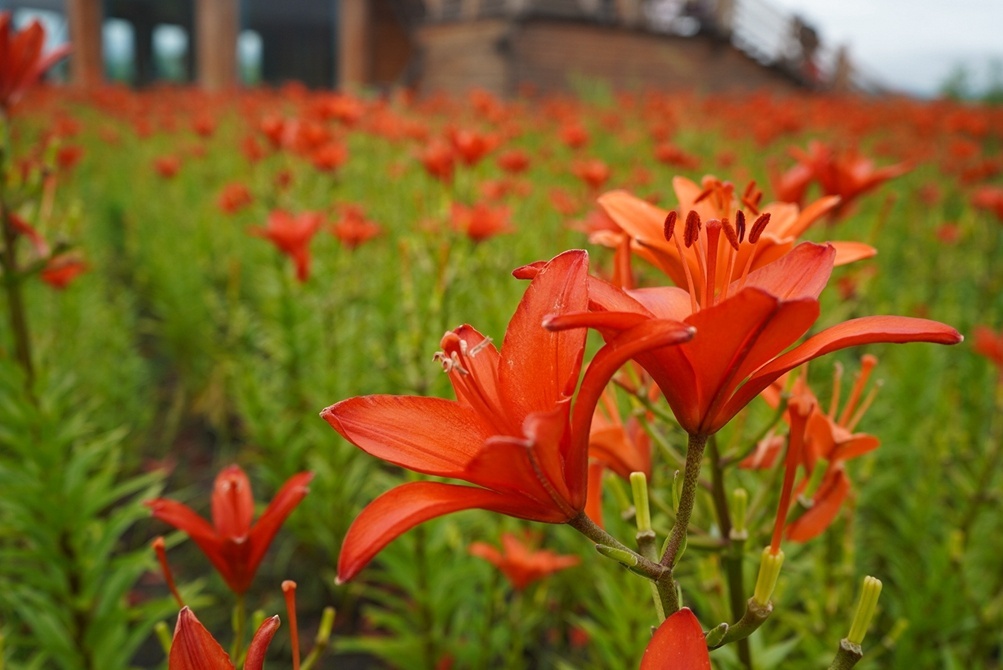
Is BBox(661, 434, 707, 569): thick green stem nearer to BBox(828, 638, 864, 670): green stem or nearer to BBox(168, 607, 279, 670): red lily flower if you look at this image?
BBox(828, 638, 864, 670): green stem

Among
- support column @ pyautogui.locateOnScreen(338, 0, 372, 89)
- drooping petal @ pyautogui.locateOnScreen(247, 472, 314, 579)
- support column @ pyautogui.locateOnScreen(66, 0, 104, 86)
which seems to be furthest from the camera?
support column @ pyautogui.locateOnScreen(338, 0, 372, 89)

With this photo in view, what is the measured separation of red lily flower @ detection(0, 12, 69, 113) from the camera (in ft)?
4.09

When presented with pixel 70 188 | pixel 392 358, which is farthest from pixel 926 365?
pixel 70 188

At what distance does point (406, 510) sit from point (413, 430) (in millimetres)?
51

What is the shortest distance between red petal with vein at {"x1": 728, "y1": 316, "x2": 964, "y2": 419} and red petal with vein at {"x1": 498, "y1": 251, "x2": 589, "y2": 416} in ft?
0.34

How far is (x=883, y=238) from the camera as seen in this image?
3.72m

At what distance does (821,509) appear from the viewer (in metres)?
0.68

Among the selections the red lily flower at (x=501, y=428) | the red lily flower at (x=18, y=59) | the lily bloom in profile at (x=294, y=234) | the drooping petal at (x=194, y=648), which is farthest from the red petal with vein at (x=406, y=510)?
the lily bloom in profile at (x=294, y=234)

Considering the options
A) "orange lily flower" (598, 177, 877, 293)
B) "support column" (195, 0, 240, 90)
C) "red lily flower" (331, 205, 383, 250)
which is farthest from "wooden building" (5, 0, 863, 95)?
"orange lily flower" (598, 177, 877, 293)

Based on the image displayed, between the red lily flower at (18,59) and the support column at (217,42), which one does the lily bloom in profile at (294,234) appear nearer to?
the red lily flower at (18,59)

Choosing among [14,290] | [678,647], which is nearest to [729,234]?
[678,647]

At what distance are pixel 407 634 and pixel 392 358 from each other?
0.82 m

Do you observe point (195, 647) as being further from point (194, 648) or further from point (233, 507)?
point (233, 507)

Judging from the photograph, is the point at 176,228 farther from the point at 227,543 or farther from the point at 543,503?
the point at 543,503
